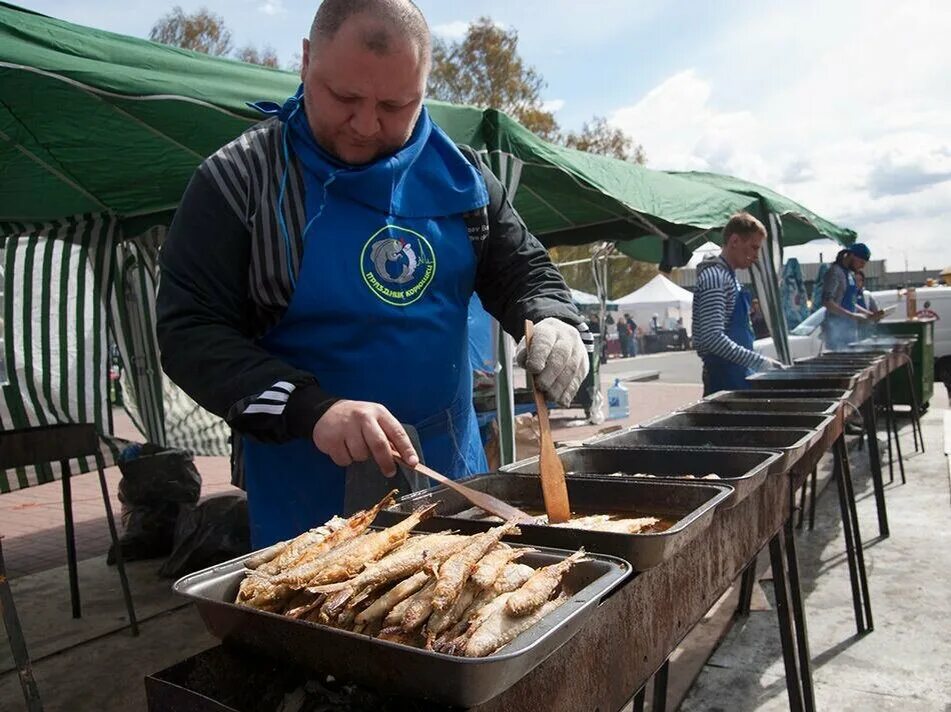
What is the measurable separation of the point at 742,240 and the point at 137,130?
385 centimetres

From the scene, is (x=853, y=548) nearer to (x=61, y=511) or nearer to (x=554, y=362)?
(x=554, y=362)

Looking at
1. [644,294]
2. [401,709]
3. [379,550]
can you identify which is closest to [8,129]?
[379,550]

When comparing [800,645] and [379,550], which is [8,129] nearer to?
[379,550]

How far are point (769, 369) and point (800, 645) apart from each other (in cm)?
247

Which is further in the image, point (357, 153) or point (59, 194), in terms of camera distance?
point (59, 194)

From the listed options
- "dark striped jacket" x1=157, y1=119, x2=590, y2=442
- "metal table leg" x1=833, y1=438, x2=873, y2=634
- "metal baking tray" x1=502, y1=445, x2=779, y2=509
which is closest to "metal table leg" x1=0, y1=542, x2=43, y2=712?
"dark striped jacket" x1=157, y1=119, x2=590, y2=442

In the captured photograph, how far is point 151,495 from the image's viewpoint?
516cm

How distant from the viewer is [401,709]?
0.90 metres

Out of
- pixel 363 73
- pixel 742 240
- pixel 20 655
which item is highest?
pixel 363 73

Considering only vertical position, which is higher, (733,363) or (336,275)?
(336,275)

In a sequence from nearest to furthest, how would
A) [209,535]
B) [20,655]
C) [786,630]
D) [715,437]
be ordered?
[786,630] < [20,655] < [715,437] < [209,535]

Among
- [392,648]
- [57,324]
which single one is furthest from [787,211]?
[392,648]

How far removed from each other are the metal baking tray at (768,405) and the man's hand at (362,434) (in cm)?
216

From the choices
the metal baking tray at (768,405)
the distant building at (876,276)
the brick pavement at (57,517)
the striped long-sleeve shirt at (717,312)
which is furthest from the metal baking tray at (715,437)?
the distant building at (876,276)
